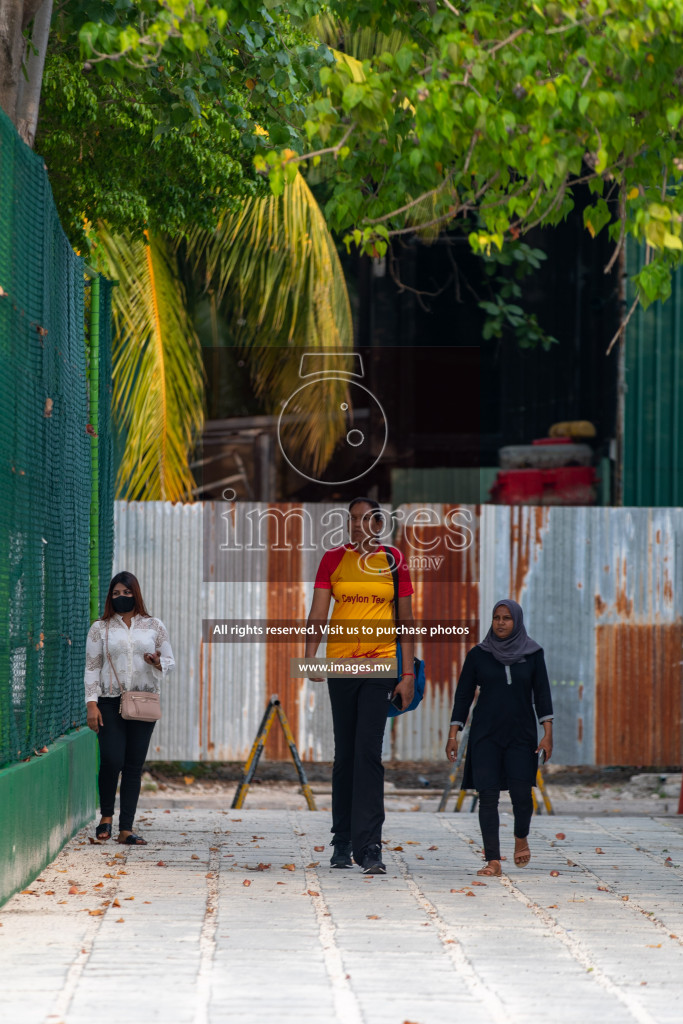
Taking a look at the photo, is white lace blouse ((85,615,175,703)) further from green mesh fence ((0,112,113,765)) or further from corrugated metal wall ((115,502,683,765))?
corrugated metal wall ((115,502,683,765))

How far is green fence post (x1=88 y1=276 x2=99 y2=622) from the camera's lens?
34.8 feet

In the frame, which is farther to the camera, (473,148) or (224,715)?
(224,715)

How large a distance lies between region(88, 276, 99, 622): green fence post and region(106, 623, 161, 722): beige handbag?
149 cm

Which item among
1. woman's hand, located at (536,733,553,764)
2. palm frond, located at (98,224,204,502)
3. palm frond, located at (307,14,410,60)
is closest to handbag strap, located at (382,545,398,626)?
woman's hand, located at (536,733,553,764)

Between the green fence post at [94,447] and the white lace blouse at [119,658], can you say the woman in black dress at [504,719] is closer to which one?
the white lace blouse at [119,658]

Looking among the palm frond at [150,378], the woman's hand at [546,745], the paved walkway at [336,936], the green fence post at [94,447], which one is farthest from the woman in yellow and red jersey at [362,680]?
the palm frond at [150,378]

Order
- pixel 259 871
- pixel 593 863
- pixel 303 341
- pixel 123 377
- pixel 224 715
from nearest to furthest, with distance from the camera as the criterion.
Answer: pixel 259 871 < pixel 593 863 < pixel 224 715 < pixel 123 377 < pixel 303 341

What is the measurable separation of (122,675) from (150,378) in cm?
518

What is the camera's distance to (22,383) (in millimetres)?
7594

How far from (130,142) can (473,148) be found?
3507 millimetres

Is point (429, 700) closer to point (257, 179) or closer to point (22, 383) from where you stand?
point (257, 179)

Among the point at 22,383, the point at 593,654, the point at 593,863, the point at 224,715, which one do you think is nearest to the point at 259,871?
the point at 593,863

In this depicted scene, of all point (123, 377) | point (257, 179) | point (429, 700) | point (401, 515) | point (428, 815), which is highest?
point (257, 179)

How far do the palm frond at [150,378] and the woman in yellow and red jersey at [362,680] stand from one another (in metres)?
5.39
